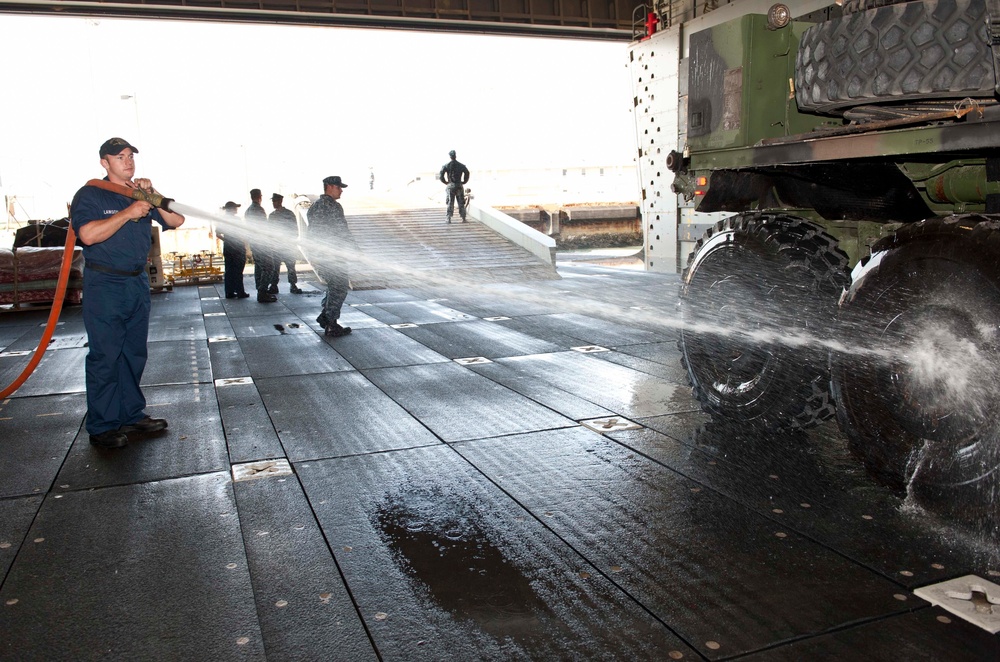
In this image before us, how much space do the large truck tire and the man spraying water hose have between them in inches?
170

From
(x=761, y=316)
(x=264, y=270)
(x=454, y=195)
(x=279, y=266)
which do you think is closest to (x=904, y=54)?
(x=761, y=316)

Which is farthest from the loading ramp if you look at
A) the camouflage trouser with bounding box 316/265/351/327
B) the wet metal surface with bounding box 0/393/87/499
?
the wet metal surface with bounding box 0/393/87/499

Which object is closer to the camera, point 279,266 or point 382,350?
point 382,350

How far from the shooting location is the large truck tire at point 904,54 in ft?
11.0

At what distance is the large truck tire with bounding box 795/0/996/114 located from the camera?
11.0 ft

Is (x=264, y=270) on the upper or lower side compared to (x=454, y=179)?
lower

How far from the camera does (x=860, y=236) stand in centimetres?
480

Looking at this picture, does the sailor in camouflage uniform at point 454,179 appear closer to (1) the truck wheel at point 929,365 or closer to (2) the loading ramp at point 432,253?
(2) the loading ramp at point 432,253

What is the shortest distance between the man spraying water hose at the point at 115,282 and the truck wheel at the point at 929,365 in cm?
454

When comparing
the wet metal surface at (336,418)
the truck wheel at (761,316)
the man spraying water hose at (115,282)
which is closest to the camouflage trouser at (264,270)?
the wet metal surface at (336,418)

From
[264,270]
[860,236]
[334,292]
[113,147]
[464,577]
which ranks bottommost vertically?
[464,577]

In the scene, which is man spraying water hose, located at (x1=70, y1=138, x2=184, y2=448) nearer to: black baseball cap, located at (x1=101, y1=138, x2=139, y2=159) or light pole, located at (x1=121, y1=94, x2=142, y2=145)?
black baseball cap, located at (x1=101, y1=138, x2=139, y2=159)

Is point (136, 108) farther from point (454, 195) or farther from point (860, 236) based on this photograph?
point (860, 236)

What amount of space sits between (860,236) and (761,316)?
2.44 ft
